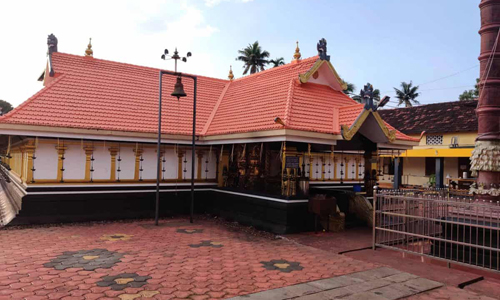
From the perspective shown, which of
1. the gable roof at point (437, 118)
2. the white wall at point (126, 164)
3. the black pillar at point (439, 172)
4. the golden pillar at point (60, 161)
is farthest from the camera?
the black pillar at point (439, 172)

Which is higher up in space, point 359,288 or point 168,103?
point 168,103

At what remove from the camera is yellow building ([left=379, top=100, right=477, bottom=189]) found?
885 inches

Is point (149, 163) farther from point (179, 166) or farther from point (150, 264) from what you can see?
point (150, 264)

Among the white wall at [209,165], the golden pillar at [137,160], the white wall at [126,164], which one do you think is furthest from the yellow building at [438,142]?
the white wall at [126,164]

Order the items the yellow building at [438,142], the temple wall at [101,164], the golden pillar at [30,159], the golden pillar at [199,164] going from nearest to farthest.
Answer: the golden pillar at [30,159] < the temple wall at [101,164] < the golden pillar at [199,164] < the yellow building at [438,142]

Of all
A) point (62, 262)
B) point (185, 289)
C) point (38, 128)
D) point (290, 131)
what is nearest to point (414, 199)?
point (290, 131)

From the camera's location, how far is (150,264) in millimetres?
6445

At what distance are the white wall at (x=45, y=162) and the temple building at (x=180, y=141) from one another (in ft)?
0.08

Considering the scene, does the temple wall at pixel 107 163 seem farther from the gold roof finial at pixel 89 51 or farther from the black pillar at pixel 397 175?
the black pillar at pixel 397 175

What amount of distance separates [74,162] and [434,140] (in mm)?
22640

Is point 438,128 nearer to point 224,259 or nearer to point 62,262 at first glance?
point 224,259

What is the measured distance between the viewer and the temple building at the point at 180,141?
9727mm

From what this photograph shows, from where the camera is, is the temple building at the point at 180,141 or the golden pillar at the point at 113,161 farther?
the golden pillar at the point at 113,161

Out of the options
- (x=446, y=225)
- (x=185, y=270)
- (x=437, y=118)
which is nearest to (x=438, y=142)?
(x=437, y=118)
